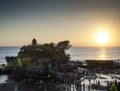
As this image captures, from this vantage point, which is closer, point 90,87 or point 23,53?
point 90,87

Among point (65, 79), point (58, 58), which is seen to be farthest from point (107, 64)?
point (65, 79)

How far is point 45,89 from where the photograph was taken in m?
63.3

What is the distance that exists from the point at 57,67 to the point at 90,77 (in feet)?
65.4

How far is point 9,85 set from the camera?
71.8 meters

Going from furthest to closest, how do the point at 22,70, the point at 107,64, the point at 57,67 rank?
the point at 107,64 < the point at 57,67 < the point at 22,70

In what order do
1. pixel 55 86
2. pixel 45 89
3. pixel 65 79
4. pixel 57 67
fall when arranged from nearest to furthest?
pixel 45 89, pixel 55 86, pixel 65 79, pixel 57 67

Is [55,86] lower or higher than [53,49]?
lower

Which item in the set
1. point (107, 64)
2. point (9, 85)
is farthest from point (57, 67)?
point (9, 85)

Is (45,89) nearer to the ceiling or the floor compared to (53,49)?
nearer to the floor

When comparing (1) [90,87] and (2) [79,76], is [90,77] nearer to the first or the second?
(2) [79,76]

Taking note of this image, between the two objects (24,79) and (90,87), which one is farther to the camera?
(24,79)

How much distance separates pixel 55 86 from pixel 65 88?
386 centimetres

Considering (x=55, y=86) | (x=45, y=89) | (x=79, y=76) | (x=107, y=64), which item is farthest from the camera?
(x=107, y=64)

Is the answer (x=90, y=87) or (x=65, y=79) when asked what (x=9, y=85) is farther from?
(x=90, y=87)
